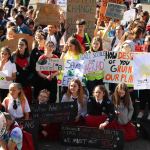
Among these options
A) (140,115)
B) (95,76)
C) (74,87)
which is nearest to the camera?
(74,87)

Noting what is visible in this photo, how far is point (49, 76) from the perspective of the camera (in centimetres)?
880

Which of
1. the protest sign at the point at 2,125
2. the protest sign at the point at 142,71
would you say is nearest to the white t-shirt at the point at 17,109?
the protest sign at the point at 142,71

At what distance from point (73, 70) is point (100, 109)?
109cm

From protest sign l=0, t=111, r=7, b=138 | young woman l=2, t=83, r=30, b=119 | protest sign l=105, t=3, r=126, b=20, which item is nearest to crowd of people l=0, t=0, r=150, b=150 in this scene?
young woman l=2, t=83, r=30, b=119

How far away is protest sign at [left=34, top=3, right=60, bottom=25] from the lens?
1236cm

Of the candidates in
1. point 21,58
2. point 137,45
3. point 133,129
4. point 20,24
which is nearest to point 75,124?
point 133,129

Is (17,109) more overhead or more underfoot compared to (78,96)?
more underfoot

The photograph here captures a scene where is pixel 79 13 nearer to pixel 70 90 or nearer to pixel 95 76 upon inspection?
pixel 95 76

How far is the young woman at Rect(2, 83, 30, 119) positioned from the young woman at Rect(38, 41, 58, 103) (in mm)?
903

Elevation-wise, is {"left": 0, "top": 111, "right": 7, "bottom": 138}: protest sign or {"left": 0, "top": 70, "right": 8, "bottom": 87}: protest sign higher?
{"left": 0, "top": 70, "right": 8, "bottom": 87}: protest sign

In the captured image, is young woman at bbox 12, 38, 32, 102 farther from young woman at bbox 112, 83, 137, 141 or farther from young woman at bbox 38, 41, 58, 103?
young woman at bbox 112, 83, 137, 141

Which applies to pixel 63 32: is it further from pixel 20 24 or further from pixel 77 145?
pixel 77 145

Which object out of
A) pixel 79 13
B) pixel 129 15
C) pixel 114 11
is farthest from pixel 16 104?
pixel 129 15

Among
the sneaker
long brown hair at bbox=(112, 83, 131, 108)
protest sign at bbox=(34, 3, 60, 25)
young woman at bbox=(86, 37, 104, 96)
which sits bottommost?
the sneaker
